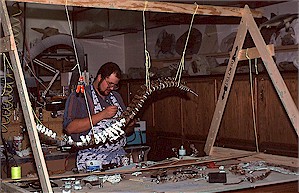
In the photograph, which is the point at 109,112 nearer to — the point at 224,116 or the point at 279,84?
the point at 279,84

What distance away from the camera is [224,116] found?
5.51m

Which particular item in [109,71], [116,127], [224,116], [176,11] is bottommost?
[224,116]

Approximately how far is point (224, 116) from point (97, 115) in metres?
2.06

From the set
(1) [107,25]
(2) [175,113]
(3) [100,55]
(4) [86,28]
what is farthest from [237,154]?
(3) [100,55]

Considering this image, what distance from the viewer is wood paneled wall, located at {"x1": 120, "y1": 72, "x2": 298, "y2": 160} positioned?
191 inches

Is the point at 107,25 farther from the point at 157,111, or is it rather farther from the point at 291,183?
the point at 291,183

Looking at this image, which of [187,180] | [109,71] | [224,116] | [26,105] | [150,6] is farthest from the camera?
[224,116]

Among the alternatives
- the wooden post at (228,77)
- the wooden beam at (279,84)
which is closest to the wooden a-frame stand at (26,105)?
the wooden beam at (279,84)

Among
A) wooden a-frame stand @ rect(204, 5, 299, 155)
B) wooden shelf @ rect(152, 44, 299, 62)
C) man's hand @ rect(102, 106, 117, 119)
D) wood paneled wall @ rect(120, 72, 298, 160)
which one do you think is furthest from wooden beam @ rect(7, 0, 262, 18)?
wood paneled wall @ rect(120, 72, 298, 160)

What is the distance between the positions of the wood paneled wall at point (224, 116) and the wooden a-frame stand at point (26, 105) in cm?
278

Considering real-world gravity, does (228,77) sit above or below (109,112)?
above

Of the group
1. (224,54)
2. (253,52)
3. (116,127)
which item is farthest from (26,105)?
(224,54)

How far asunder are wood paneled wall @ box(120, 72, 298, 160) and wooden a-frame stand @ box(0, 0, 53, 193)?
9.11ft

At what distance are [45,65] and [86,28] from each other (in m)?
0.75
